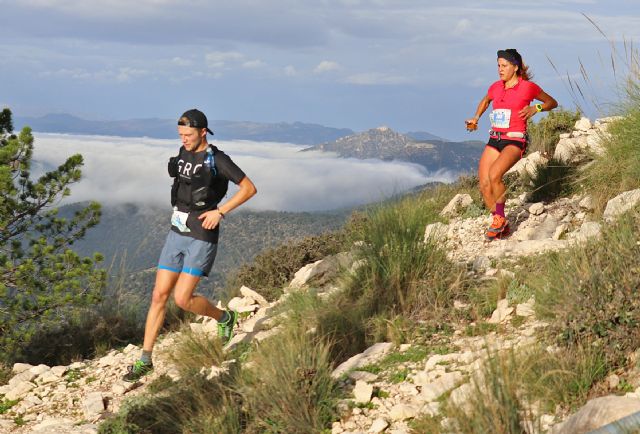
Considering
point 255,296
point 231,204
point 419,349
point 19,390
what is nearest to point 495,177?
point 255,296

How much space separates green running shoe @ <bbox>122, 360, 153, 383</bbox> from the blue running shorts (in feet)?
3.06

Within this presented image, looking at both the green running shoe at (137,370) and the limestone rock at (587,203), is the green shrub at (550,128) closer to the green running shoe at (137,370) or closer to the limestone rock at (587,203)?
the limestone rock at (587,203)

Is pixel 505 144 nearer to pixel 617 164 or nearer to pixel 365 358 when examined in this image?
pixel 617 164

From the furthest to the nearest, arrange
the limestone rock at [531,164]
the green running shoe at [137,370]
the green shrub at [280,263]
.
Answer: the limestone rock at [531,164] → the green shrub at [280,263] → the green running shoe at [137,370]

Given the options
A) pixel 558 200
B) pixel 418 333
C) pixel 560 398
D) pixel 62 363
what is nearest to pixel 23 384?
pixel 62 363

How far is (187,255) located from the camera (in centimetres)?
671

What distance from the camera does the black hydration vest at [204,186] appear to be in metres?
6.61

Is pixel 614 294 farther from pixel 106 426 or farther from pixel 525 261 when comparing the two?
pixel 106 426

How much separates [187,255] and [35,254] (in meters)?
4.66

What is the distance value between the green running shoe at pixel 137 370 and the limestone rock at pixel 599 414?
4155 mm

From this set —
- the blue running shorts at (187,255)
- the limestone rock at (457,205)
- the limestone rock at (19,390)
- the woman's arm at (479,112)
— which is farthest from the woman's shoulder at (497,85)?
the limestone rock at (19,390)

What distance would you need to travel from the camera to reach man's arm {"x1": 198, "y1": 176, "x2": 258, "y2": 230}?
641 centimetres

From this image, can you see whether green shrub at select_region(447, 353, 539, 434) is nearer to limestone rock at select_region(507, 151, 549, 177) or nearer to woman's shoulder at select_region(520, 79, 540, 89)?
woman's shoulder at select_region(520, 79, 540, 89)

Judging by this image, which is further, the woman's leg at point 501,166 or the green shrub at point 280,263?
the green shrub at point 280,263
